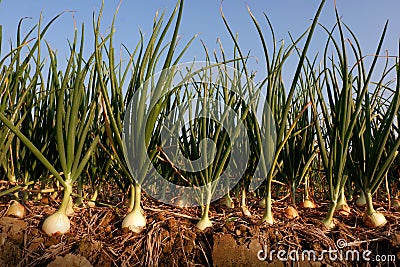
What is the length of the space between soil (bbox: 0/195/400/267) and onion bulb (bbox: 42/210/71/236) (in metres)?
0.01

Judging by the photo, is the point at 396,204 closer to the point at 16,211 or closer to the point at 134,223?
the point at 134,223

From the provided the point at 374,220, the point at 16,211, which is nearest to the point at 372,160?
the point at 374,220

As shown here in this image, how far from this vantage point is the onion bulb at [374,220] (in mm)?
906

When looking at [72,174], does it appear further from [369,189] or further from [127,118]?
[369,189]

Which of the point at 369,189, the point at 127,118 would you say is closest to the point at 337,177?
the point at 369,189

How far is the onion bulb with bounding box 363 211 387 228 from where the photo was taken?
906mm

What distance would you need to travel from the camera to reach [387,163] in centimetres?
90

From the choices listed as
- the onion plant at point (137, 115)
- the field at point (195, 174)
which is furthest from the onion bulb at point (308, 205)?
the onion plant at point (137, 115)

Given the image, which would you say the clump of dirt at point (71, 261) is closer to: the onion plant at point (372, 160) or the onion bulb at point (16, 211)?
the onion bulb at point (16, 211)

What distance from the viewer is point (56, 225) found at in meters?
0.84

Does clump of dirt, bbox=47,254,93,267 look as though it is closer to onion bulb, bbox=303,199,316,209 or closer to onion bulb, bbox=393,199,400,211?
onion bulb, bbox=303,199,316,209

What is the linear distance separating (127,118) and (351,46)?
74cm

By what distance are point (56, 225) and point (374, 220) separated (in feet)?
2.75

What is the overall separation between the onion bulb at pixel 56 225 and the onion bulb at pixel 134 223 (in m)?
0.15
